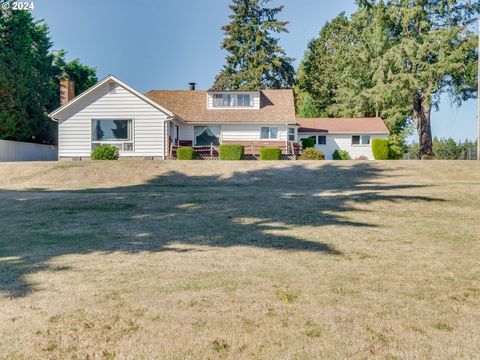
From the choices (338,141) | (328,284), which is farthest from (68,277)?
(338,141)

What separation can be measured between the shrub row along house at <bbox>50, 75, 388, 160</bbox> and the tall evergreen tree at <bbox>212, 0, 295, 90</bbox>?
18.3m

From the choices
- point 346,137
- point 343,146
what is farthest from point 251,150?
point 346,137

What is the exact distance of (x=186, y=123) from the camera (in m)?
33.2

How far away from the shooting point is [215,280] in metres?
5.71

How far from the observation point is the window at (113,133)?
29812mm

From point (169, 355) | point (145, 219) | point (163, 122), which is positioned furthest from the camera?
point (163, 122)

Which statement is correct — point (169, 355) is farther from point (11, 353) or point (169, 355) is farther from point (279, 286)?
point (279, 286)

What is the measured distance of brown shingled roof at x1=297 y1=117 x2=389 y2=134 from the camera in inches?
1581

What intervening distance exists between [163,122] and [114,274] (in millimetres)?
24596

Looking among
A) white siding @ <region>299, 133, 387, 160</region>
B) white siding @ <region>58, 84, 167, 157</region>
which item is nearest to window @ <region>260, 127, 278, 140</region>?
white siding @ <region>299, 133, 387, 160</region>

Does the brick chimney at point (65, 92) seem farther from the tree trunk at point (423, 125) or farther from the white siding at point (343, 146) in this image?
the tree trunk at point (423, 125)

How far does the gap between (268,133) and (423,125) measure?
53.6ft

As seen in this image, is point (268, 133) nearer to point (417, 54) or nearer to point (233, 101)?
point (233, 101)

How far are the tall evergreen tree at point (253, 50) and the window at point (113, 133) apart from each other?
30787mm
